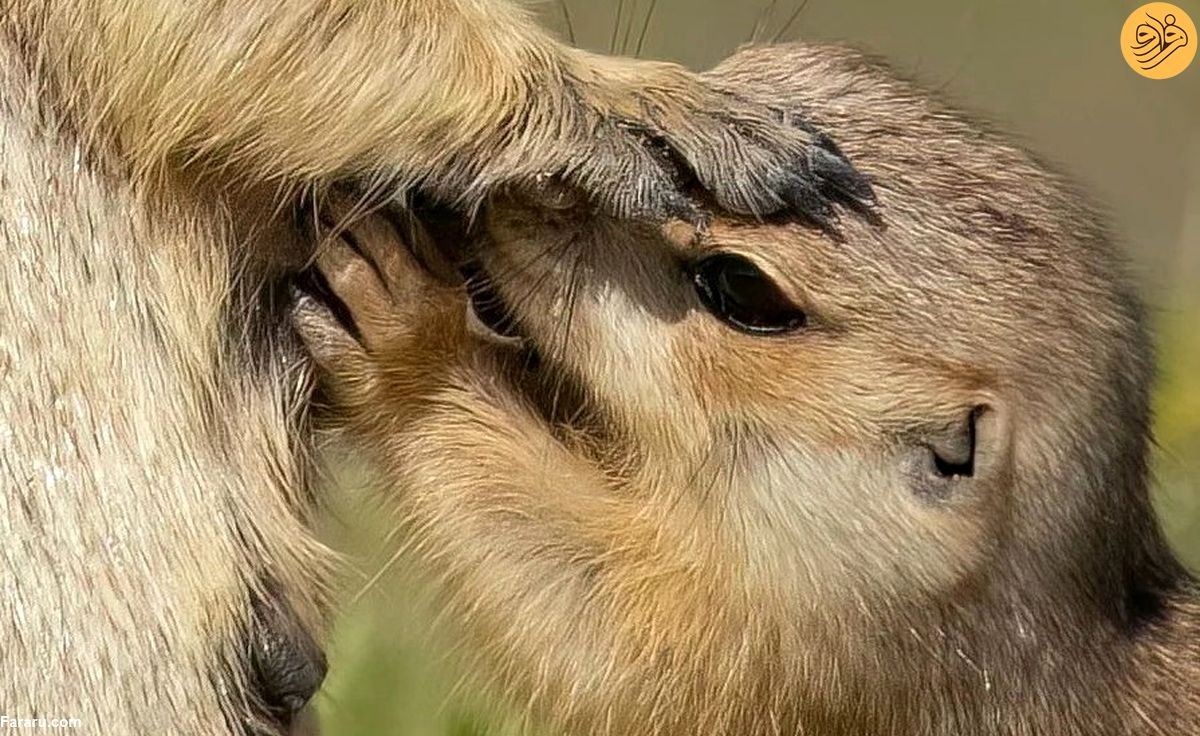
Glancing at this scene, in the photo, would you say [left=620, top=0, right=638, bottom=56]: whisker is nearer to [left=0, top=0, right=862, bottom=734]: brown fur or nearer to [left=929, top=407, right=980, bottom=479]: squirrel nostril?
[left=0, top=0, right=862, bottom=734]: brown fur

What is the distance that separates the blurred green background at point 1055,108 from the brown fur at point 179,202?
5.12ft

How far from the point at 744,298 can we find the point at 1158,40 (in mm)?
1639

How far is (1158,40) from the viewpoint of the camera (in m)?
4.25

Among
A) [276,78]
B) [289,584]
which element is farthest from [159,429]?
[276,78]

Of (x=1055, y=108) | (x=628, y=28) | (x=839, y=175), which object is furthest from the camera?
(x=1055, y=108)

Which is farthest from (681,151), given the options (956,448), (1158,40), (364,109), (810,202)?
(1158,40)

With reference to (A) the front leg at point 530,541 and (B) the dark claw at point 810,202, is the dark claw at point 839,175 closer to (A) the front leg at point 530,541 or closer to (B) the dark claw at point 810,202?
(B) the dark claw at point 810,202

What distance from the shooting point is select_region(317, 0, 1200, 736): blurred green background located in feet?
16.0

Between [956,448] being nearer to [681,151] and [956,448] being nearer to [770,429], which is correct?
[770,429]

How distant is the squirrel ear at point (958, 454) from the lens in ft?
9.87

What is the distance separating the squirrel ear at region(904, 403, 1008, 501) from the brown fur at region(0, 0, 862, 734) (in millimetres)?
425

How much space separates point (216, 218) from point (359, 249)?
20 cm

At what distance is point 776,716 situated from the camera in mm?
3172

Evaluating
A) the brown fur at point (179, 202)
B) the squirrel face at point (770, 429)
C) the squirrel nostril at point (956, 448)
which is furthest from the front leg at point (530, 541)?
the squirrel nostril at point (956, 448)
